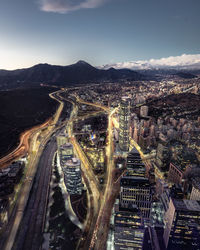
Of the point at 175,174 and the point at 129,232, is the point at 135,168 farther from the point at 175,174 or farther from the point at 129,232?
the point at 129,232

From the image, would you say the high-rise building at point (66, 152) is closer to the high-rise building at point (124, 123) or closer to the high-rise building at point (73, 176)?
the high-rise building at point (73, 176)

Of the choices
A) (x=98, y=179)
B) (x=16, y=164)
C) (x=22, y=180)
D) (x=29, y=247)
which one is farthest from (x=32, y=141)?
(x=29, y=247)

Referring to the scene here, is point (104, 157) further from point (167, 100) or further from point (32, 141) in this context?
point (167, 100)

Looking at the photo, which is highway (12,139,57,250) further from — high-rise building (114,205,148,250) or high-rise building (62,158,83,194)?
high-rise building (114,205,148,250)

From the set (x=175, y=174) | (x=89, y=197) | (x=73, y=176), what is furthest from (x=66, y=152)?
(x=175, y=174)

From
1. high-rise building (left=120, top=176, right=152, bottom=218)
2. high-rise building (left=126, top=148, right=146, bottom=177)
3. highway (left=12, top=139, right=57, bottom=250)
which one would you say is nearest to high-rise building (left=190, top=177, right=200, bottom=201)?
high-rise building (left=126, top=148, right=146, bottom=177)

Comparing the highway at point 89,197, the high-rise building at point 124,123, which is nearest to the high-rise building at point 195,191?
the highway at point 89,197
